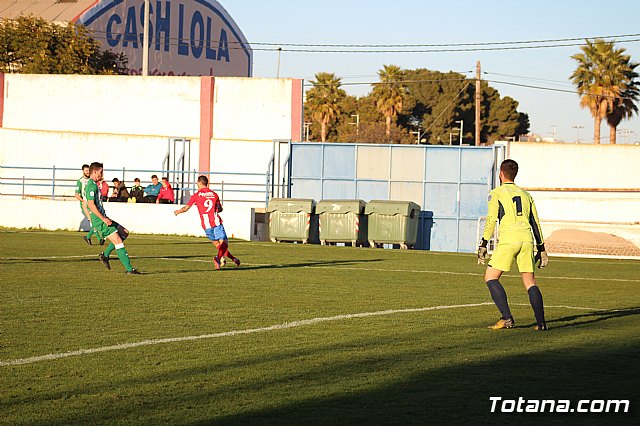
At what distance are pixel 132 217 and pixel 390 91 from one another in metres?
57.2

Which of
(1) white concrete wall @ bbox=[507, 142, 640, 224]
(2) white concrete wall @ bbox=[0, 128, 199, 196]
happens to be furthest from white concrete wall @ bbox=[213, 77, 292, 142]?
(1) white concrete wall @ bbox=[507, 142, 640, 224]

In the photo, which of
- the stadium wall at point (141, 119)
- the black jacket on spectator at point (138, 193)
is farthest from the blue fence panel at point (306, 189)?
the black jacket on spectator at point (138, 193)

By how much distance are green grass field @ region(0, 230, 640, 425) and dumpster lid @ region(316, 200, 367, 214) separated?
1397 centimetres

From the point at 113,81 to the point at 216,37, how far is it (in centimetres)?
4459

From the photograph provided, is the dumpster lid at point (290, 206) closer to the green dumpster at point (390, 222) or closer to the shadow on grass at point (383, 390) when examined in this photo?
the green dumpster at point (390, 222)

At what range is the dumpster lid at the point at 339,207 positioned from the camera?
1251 inches

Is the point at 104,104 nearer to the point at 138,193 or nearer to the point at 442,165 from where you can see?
the point at 138,193

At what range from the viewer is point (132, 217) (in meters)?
31.7

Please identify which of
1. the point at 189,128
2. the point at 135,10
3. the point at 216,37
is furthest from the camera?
the point at 216,37

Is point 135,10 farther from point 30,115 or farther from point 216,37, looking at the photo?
point 30,115

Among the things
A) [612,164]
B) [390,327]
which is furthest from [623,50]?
[390,327]

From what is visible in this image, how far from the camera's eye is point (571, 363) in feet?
28.6

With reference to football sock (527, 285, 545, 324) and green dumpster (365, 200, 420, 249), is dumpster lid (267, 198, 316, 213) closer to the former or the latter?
green dumpster (365, 200, 420, 249)

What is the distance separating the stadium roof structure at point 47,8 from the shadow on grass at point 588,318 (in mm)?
52562
